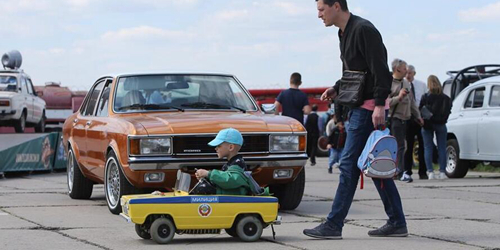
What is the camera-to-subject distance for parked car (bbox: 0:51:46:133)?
86.5 ft

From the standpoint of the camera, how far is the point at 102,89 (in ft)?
39.6

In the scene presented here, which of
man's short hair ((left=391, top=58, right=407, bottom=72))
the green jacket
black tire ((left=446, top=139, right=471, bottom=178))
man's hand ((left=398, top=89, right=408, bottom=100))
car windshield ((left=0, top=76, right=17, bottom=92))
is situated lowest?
black tire ((left=446, top=139, right=471, bottom=178))

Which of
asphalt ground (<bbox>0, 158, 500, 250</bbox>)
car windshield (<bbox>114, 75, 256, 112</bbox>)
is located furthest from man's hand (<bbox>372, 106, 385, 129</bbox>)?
car windshield (<bbox>114, 75, 256, 112</bbox>)

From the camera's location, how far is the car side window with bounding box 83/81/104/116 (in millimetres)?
12344

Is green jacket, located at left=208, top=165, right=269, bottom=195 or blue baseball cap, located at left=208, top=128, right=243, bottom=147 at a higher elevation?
blue baseball cap, located at left=208, top=128, right=243, bottom=147

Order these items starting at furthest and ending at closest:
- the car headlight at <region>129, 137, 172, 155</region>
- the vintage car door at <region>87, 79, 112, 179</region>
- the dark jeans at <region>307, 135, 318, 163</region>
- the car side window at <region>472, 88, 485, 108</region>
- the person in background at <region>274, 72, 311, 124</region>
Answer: the dark jeans at <region>307, 135, 318, 163</region>
the car side window at <region>472, 88, 485, 108</region>
the person in background at <region>274, 72, 311, 124</region>
the vintage car door at <region>87, 79, 112, 179</region>
the car headlight at <region>129, 137, 172, 155</region>

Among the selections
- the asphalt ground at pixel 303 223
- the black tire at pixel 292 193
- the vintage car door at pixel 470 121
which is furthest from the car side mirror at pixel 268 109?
the vintage car door at pixel 470 121

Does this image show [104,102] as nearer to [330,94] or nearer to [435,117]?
[330,94]

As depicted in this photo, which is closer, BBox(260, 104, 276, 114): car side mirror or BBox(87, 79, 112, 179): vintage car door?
BBox(87, 79, 112, 179): vintage car door

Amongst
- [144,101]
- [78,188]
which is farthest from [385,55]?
[78,188]

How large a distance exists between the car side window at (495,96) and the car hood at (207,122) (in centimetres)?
753

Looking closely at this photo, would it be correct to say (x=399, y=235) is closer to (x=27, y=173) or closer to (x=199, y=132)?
(x=199, y=132)

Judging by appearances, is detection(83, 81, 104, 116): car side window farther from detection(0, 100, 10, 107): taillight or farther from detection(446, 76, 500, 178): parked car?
detection(0, 100, 10, 107): taillight

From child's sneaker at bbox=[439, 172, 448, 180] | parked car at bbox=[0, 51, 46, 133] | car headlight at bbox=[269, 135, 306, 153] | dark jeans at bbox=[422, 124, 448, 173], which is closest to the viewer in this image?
car headlight at bbox=[269, 135, 306, 153]
